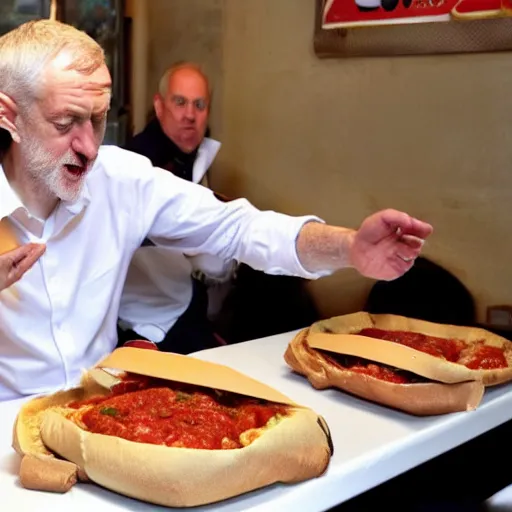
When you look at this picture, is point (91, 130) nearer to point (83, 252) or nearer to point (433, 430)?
point (83, 252)

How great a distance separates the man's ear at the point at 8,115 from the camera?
152 centimetres

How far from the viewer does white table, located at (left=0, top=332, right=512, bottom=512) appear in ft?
3.13

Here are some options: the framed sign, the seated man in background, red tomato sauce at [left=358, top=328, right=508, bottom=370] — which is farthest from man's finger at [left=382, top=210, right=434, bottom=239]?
the framed sign

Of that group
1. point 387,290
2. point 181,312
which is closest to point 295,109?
point 387,290

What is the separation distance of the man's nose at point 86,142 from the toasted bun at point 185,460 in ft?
2.04

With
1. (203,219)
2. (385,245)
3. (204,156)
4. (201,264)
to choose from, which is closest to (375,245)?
(385,245)

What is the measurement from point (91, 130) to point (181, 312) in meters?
0.86

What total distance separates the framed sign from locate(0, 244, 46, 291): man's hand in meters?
1.68

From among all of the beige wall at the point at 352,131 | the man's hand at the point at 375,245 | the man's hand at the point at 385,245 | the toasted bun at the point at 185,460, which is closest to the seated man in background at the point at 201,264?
the beige wall at the point at 352,131

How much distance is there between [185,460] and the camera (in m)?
0.91

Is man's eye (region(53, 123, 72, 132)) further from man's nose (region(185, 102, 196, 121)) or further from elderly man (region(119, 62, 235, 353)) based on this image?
man's nose (region(185, 102, 196, 121))

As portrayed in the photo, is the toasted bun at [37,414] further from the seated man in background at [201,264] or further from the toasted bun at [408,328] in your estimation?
the seated man in background at [201,264]

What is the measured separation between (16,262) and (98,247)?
1.38 ft

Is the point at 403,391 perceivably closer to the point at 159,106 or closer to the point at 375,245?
the point at 375,245
